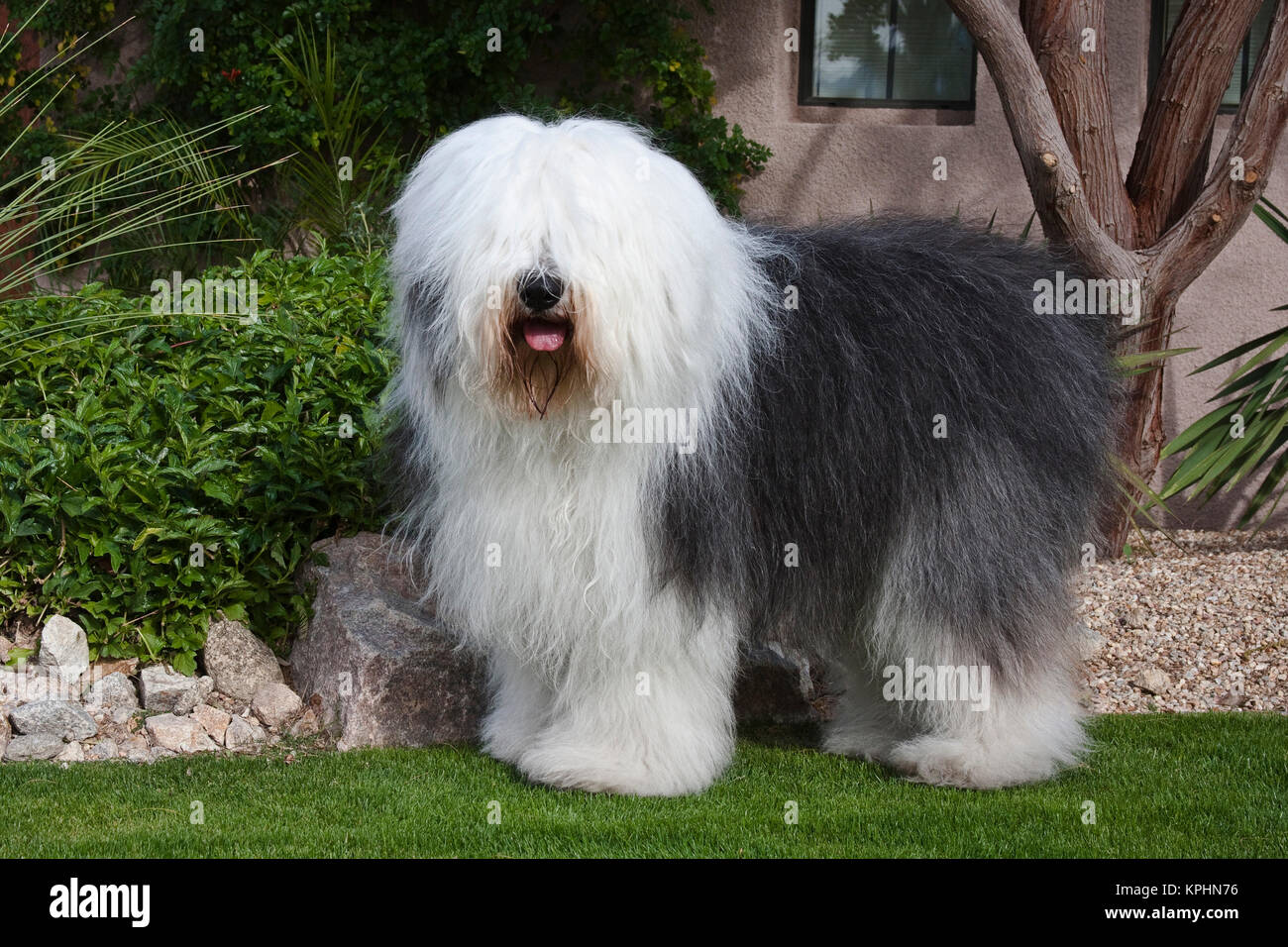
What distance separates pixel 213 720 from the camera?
4559 millimetres

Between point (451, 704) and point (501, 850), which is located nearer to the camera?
point (501, 850)

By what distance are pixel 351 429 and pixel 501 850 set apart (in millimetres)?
1976

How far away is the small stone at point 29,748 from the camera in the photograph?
4.30m

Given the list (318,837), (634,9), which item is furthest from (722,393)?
(634,9)

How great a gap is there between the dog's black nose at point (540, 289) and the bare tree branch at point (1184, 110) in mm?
3828

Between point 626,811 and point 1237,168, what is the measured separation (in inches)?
155

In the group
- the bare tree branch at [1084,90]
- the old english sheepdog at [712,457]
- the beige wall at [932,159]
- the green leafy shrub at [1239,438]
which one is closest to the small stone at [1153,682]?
the green leafy shrub at [1239,438]

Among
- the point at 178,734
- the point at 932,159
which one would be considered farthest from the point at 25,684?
the point at 932,159

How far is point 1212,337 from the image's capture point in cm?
759

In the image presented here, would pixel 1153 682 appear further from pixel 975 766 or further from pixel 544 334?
pixel 544 334

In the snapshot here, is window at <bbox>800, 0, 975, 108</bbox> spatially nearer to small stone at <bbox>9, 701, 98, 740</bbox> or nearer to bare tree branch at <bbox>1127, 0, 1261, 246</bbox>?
bare tree branch at <bbox>1127, 0, 1261, 246</bbox>

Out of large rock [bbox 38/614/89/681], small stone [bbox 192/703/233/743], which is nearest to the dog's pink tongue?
small stone [bbox 192/703/233/743]

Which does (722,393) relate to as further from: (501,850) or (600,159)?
(501,850)

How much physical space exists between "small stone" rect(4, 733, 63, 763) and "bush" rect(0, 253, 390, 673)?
0.44 meters
